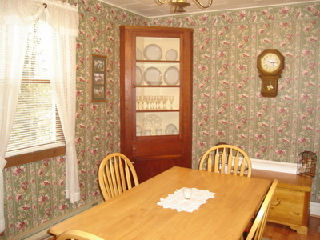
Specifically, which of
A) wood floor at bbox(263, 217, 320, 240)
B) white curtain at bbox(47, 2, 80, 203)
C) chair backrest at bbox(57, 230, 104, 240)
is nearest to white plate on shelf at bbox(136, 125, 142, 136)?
white curtain at bbox(47, 2, 80, 203)

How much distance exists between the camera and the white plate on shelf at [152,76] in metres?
4.06

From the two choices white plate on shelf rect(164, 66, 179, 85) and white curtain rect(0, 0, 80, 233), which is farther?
white plate on shelf rect(164, 66, 179, 85)

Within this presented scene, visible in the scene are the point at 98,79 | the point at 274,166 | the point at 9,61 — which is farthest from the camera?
the point at 274,166

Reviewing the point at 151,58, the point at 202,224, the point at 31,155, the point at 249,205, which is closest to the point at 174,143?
the point at 151,58

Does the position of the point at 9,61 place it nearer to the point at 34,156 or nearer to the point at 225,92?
the point at 34,156

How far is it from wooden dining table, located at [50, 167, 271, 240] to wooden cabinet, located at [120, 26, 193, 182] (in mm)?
1577

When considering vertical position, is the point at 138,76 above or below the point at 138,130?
above

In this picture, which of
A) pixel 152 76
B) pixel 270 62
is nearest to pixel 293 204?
pixel 270 62

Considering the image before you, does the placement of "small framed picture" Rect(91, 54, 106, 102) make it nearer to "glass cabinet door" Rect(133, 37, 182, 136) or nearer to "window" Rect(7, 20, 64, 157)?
"glass cabinet door" Rect(133, 37, 182, 136)

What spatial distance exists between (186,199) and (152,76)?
7.44 feet

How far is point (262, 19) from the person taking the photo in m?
3.89

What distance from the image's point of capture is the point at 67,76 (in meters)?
3.23

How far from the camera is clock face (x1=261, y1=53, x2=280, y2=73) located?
380 centimetres

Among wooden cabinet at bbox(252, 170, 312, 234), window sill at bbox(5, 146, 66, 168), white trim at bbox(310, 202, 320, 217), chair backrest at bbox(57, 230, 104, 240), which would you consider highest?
chair backrest at bbox(57, 230, 104, 240)
